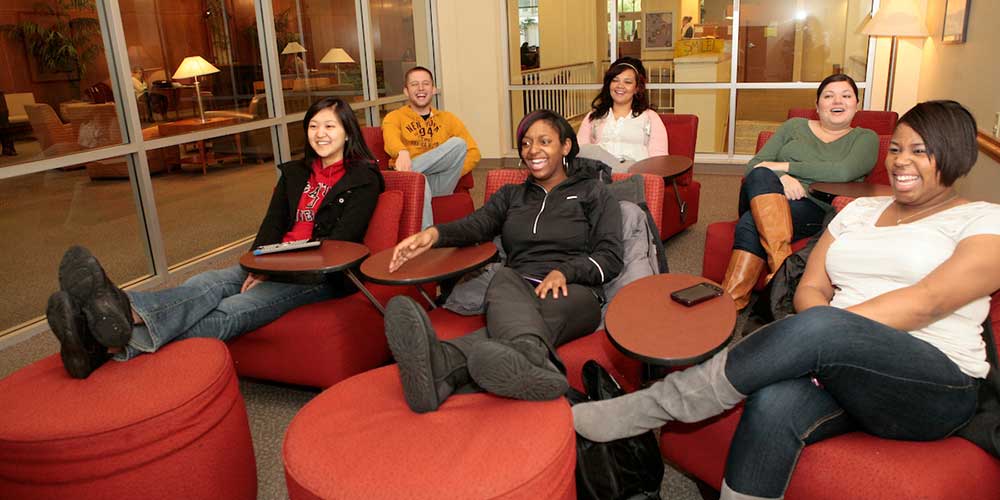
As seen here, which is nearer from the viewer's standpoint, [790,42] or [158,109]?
[158,109]

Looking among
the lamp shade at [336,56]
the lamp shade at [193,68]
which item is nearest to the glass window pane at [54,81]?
the lamp shade at [193,68]

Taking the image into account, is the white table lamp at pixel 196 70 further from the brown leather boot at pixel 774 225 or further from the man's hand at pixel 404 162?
the brown leather boot at pixel 774 225

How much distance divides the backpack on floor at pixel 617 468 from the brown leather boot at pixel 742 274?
1.51 meters

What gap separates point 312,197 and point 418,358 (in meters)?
1.58

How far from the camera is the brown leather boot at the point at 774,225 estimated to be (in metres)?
2.98

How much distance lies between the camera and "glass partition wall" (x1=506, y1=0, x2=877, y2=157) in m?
6.79

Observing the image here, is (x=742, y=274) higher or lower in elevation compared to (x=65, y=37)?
lower

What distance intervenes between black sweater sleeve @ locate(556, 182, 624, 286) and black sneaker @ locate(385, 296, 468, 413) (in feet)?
2.40

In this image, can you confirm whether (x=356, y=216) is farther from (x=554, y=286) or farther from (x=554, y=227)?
(x=554, y=286)

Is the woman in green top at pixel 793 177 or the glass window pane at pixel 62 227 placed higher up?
the woman in green top at pixel 793 177

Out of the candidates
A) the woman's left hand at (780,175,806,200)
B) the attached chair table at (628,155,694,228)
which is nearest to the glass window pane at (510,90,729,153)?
the attached chair table at (628,155,694,228)

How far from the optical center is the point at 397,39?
7148mm

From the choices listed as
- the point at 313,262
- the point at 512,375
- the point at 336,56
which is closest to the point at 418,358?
the point at 512,375

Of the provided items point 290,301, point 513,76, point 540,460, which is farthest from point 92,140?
point 513,76
